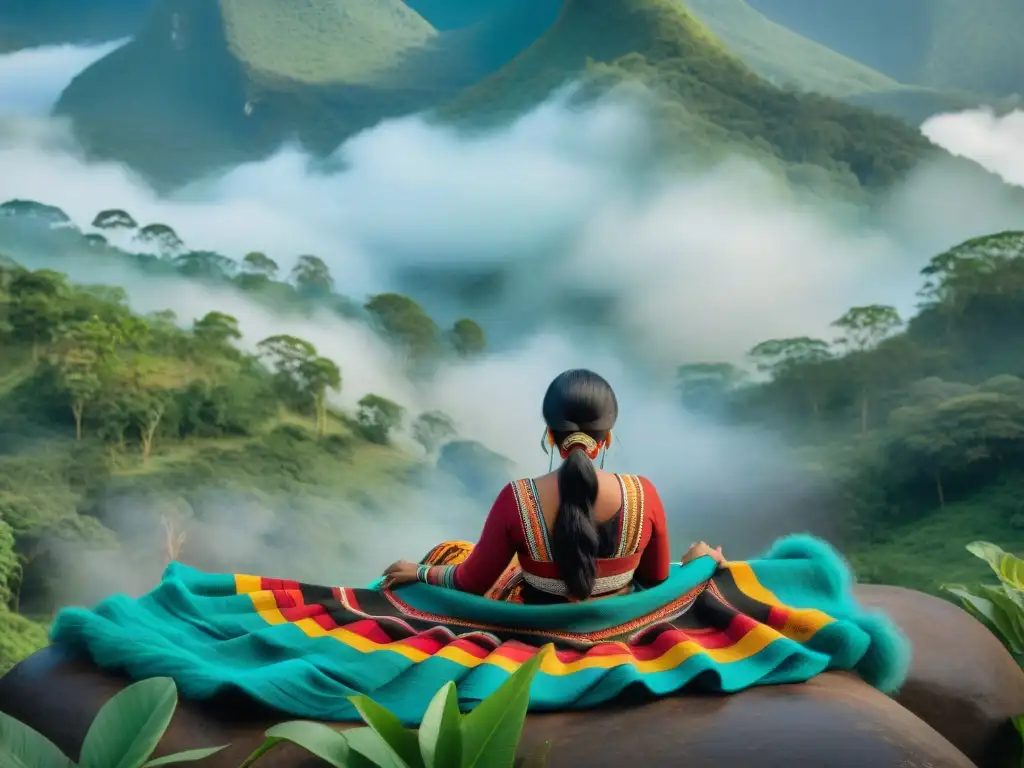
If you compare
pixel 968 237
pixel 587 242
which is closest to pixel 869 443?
pixel 968 237

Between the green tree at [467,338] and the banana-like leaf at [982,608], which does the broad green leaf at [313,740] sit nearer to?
the banana-like leaf at [982,608]

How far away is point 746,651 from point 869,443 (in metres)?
5.31

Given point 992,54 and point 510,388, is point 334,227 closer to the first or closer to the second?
point 510,388

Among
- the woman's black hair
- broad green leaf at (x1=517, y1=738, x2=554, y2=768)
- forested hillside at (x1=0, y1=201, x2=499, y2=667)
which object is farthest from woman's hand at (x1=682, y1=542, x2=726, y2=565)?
forested hillside at (x1=0, y1=201, x2=499, y2=667)

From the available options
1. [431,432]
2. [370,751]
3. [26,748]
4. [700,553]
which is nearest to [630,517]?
[700,553]

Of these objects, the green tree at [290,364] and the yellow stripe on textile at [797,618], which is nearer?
the yellow stripe on textile at [797,618]

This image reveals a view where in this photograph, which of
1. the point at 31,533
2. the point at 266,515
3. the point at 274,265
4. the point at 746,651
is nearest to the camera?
the point at 746,651

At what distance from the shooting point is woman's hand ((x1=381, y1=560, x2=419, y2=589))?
2.24 meters

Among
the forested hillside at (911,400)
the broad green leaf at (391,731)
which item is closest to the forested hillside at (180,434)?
the forested hillside at (911,400)

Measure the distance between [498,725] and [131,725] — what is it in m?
0.64

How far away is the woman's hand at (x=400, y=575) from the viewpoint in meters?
2.24

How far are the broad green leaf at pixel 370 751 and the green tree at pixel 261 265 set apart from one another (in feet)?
18.0

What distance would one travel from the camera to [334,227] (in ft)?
22.7

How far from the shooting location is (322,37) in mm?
7574
